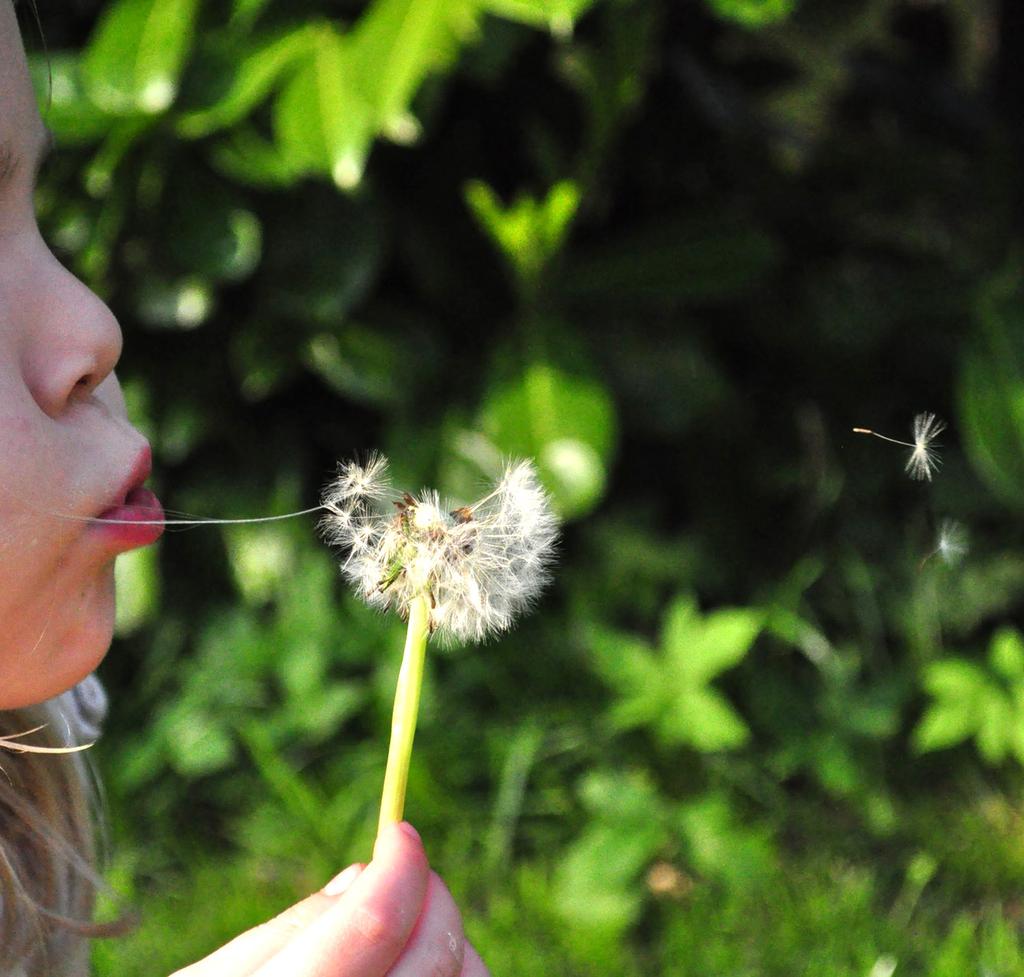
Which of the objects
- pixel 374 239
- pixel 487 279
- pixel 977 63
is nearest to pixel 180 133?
pixel 374 239

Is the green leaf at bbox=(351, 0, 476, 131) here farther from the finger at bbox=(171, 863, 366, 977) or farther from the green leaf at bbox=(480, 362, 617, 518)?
the finger at bbox=(171, 863, 366, 977)

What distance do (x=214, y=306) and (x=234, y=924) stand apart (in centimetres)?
89

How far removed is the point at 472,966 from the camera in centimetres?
91

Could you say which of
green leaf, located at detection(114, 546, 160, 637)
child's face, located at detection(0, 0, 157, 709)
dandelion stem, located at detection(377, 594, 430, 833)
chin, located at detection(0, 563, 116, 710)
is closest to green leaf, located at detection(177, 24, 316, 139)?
green leaf, located at detection(114, 546, 160, 637)

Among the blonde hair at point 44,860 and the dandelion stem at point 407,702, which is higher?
the dandelion stem at point 407,702

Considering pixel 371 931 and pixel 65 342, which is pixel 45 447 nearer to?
pixel 65 342

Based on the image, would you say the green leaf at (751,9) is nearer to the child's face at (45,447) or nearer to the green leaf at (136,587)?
the child's face at (45,447)

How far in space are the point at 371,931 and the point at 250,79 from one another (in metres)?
1.22

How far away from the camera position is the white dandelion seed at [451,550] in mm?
813

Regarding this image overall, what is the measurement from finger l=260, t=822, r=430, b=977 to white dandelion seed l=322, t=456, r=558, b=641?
137mm

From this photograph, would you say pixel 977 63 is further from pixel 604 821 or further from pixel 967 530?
pixel 604 821

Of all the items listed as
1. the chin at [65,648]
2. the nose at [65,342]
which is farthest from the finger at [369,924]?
the nose at [65,342]

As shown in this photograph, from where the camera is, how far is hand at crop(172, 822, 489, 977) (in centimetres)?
78

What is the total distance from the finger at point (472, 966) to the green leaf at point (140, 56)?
1.14 meters
